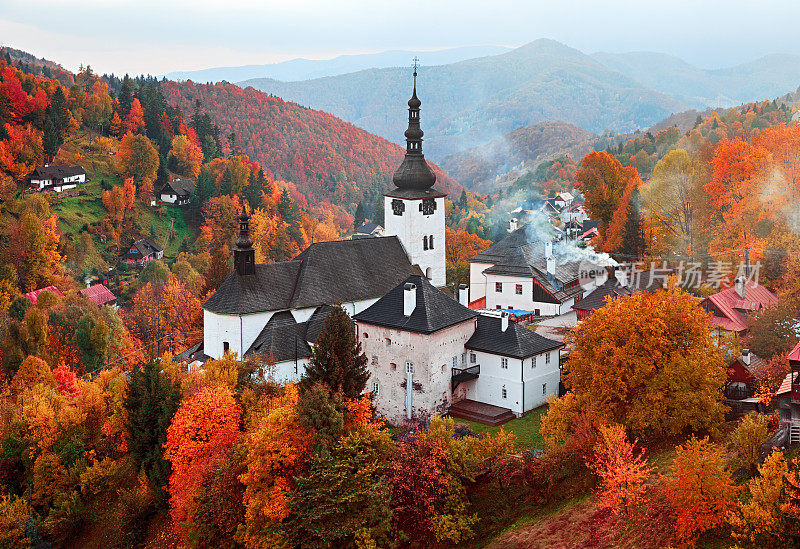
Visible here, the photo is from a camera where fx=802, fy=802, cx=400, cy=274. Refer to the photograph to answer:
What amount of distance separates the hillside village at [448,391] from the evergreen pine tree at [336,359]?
93 millimetres

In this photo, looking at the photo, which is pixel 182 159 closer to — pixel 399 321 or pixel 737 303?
pixel 399 321

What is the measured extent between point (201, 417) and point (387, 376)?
864 centimetres

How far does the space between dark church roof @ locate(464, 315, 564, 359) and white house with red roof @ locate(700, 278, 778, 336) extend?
985 centimetres

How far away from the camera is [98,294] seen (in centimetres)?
8275

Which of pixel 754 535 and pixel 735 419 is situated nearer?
pixel 754 535

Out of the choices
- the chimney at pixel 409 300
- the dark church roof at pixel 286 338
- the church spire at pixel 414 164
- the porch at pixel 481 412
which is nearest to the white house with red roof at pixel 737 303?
the porch at pixel 481 412

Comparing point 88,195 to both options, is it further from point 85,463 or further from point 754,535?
point 754,535

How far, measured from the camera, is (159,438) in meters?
34.8

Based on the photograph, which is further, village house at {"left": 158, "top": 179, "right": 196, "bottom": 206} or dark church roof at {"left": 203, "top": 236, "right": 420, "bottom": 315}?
village house at {"left": 158, "top": 179, "right": 196, "bottom": 206}

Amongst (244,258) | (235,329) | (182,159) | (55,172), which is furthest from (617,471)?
(182,159)

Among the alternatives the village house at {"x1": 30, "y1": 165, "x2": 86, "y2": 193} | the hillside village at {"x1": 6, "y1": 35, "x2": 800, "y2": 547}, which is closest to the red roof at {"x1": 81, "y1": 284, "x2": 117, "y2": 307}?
the hillside village at {"x1": 6, "y1": 35, "x2": 800, "y2": 547}

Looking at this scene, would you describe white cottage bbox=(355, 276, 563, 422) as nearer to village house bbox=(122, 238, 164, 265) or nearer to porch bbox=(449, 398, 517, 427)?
porch bbox=(449, 398, 517, 427)

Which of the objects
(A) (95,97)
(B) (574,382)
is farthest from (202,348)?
(A) (95,97)

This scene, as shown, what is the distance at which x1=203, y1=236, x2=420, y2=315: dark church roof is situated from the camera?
4225 centimetres
